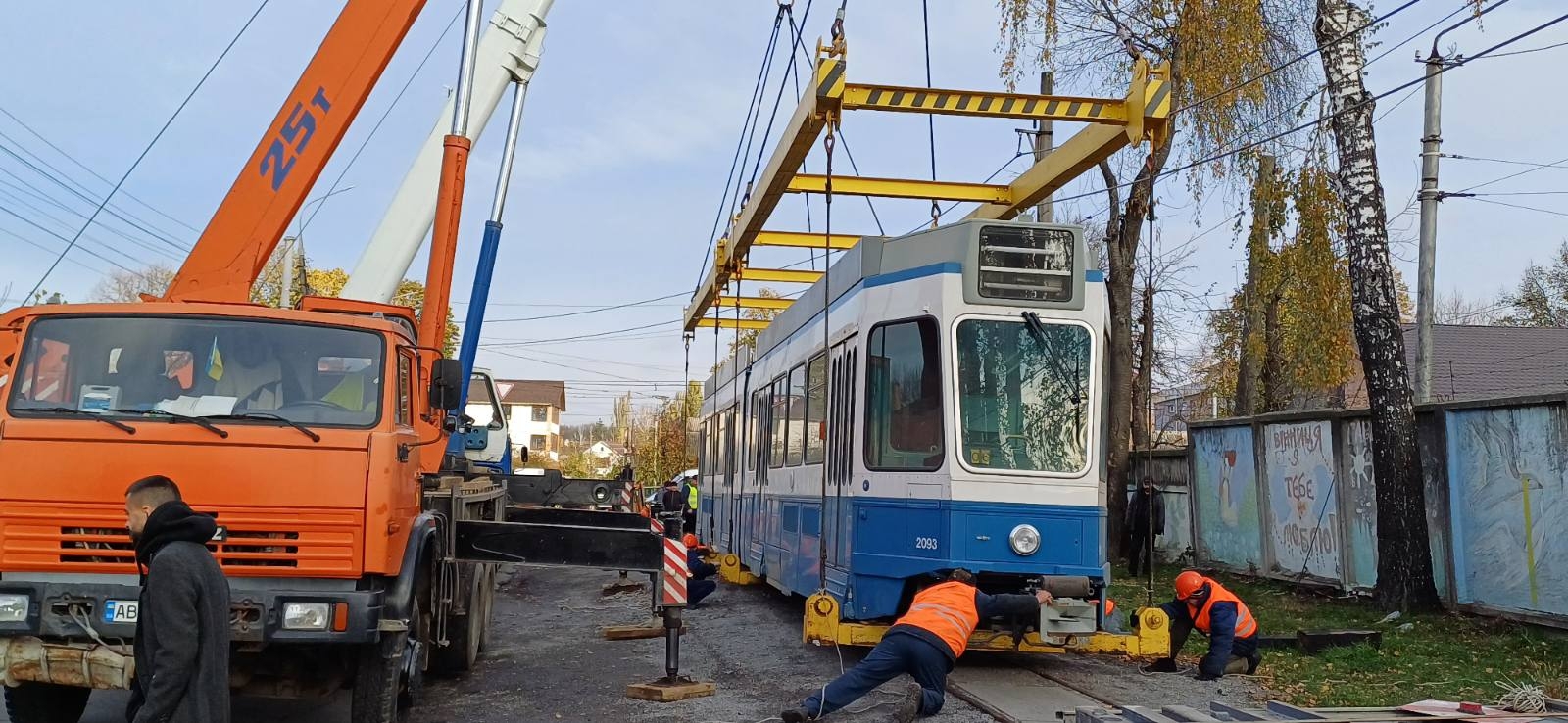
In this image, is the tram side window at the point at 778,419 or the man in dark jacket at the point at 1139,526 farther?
the man in dark jacket at the point at 1139,526

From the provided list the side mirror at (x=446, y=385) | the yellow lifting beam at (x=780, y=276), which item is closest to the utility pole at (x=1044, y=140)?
the yellow lifting beam at (x=780, y=276)

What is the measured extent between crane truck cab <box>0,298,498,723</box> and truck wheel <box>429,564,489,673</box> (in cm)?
186

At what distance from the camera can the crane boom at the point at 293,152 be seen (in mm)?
9219

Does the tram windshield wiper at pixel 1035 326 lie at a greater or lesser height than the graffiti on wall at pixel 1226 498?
greater

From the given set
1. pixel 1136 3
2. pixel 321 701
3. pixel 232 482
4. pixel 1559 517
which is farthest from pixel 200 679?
pixel 1136 3

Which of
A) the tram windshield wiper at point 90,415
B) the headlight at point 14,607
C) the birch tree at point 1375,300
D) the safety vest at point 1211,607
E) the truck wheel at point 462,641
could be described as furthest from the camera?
the birch tree at point 1375,300

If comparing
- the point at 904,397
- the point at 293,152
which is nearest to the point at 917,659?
the point at 904,397

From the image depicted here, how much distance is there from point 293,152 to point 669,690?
464 cm

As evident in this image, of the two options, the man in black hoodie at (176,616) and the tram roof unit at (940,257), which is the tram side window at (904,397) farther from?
the man in black hoodie at (176,616)

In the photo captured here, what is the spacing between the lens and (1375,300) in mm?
12789

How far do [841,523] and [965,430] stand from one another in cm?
145

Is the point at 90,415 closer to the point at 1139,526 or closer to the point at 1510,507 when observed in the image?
the point at 1510,507

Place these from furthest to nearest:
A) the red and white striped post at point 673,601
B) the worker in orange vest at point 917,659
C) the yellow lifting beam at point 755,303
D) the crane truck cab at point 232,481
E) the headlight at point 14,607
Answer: the yellow lifting beam at point 755,303
the red and white striped post at point 673,601
the worker in orange vest at point 917,659
the crane truck cab at point 232,481
the headlight at point 14,607

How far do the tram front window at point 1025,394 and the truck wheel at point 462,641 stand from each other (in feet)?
12.7
